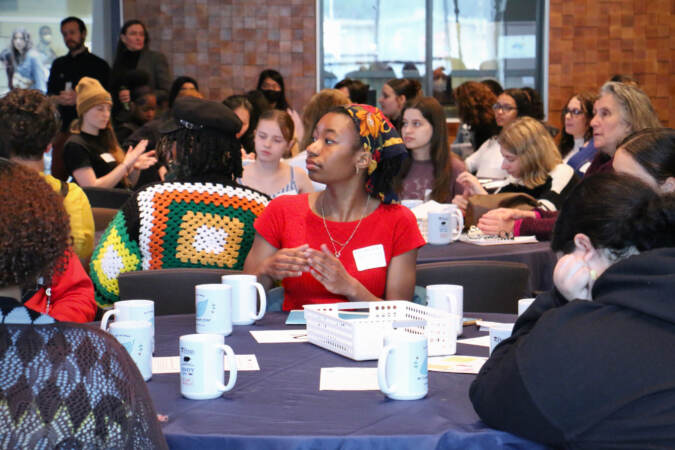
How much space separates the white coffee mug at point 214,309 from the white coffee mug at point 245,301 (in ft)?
0.43

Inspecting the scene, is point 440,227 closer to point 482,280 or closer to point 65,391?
point 482,280

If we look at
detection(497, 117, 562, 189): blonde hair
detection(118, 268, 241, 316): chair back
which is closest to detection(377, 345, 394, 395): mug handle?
detection(118, 268, 241, 316): chair back

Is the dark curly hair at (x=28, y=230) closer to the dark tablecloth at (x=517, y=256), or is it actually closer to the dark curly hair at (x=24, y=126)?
the dark curly hair at (x=24, y=126)

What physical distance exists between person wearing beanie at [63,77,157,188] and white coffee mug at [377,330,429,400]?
437 centimetres

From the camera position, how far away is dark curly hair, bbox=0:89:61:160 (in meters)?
3.20

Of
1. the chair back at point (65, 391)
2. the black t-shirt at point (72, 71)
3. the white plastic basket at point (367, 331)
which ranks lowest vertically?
the white plastic basket at point (367, 331)

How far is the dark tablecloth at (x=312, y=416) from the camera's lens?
4.72 feet

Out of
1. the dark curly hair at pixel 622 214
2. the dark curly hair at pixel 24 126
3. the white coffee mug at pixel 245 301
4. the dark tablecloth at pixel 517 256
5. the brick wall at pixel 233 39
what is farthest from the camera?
the brick wall at pixel 233 39

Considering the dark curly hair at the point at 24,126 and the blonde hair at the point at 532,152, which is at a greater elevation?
the dark curly hair at the point at 24,126

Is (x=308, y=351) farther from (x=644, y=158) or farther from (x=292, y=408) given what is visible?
(x=644, y=158)

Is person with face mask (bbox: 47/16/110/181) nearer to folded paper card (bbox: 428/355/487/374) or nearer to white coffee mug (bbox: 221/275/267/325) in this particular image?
white coffee mug (bbox: 221/275/267/325)

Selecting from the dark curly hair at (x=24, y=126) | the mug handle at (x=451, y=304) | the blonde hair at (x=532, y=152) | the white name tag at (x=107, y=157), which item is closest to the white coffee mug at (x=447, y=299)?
the mug handle at (x=451, y=304)

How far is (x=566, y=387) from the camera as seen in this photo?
141cm

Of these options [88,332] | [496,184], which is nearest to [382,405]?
[88,332]
